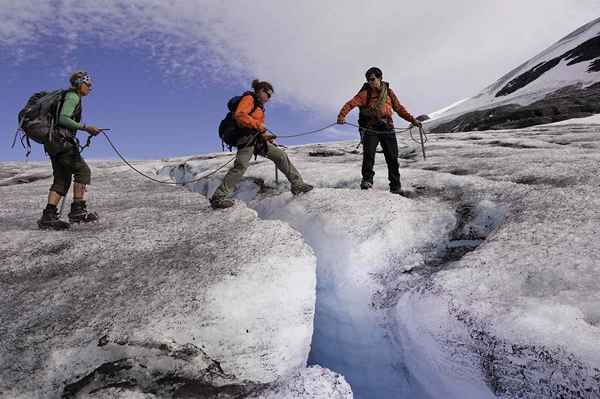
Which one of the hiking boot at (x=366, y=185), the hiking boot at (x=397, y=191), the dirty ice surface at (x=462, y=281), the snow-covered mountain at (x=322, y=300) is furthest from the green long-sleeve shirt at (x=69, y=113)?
the hiking boot at (x=397, y=191)

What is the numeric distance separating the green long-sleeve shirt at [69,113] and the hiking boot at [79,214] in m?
1.59

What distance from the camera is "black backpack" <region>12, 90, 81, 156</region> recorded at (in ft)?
20.9

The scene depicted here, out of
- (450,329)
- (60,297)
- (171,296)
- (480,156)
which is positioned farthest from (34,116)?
(480,156)

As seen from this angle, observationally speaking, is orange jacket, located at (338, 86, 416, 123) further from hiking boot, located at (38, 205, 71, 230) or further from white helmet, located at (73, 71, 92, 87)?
hiking boot, located at (38, 205, 71, 230)

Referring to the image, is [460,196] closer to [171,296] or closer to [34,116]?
[171,296]

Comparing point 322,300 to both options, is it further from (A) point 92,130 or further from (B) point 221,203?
(A) point 92,130

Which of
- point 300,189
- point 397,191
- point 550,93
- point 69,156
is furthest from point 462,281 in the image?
point 550,93

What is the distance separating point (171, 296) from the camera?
444cm

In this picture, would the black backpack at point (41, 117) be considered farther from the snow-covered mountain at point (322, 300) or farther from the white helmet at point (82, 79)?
the snow-covered mountain at point (322, 300)

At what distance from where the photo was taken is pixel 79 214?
7.30 metres

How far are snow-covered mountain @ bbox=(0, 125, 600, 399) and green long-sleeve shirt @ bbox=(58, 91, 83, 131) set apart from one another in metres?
1.82

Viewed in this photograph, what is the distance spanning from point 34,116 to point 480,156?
11.1m

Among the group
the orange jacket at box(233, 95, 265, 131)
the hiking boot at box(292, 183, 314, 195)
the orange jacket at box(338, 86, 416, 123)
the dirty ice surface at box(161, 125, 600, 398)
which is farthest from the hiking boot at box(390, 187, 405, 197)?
the orange jacket at box(233, 95, 265, 131)

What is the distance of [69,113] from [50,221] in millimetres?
1960
